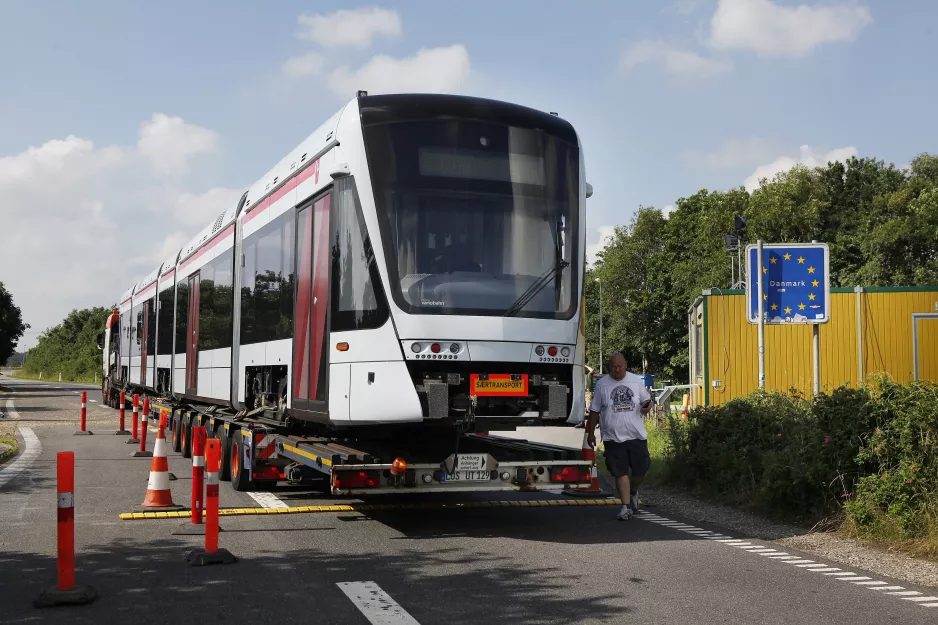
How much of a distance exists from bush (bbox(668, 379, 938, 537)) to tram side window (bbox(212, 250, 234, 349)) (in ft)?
21.8

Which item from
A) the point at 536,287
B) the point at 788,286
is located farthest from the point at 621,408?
the point at 788,286

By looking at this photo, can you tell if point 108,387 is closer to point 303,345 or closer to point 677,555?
point 303,345

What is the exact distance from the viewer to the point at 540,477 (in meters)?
9.27

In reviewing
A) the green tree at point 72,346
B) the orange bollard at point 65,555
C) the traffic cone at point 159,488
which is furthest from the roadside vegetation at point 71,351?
the orange bollard at point 65,555

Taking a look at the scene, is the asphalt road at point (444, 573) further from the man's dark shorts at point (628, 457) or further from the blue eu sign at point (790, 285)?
the blue eu sign at point (790, 285)

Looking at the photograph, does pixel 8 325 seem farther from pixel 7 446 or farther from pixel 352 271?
pixel 352 271

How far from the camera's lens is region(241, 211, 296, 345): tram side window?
11.1 metres

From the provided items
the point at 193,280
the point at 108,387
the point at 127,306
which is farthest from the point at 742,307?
the point at 108,387

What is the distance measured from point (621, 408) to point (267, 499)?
4.20 metres

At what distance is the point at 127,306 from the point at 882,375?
83.9 feet

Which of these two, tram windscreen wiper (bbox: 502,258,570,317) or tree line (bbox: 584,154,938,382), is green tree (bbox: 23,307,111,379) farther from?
tram windscreen wiper (bbox: 502,258,570,317)

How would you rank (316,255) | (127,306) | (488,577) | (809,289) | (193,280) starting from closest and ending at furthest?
(488,577), (316,255), (809,289), (193,280), (127,306)

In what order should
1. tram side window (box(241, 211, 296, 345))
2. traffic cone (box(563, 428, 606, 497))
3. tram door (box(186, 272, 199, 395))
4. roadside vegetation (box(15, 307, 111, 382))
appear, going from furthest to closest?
roadside vegetation (box(15, 307, 111, 382)) < tram door (box(186, 272, 199, 395)) < tram side window (box(241, 211, 296, 345)) < traffic cone (box(563, 428, 606, 497))

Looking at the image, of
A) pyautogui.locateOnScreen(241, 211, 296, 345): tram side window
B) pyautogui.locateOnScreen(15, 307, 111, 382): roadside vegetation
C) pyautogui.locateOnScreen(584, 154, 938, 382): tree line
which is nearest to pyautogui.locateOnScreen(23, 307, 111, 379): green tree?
pyautogui.locateOnScreen(15, 307, 111, 382): roadside vegetation
